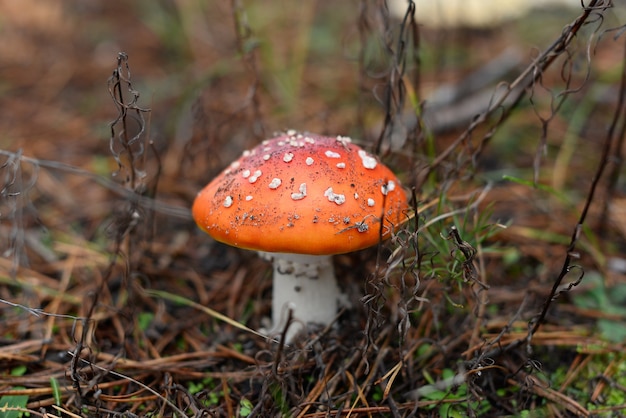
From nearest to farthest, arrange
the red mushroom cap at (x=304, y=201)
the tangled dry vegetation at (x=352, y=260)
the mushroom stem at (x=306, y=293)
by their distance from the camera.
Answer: the red mushroom cap at (x=304, y=201) → the tangled dry vegetation at (x=352, y=260) → the mushroom stem at (x=306, y=293)

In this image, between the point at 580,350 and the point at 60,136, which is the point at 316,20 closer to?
the point at 60,136

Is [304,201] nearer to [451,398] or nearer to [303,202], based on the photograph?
[303,202]

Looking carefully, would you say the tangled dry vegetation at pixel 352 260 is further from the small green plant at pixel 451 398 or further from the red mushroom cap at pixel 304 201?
the red mushroom cap at pixel 304 201

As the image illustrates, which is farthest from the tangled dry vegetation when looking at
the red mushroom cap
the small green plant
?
the red mushroom cap

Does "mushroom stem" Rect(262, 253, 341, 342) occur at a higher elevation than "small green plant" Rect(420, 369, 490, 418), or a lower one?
higher

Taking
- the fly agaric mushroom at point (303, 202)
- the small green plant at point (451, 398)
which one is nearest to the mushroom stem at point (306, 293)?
the fly agaric mushroom at point (303, 202)

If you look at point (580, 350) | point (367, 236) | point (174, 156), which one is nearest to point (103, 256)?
point (174, 156)

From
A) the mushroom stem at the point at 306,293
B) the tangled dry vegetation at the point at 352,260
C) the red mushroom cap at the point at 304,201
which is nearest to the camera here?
the red mushroom cap at the point at 304,201

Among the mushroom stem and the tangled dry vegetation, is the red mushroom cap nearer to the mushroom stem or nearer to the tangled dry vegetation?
the tangled dry vegetation

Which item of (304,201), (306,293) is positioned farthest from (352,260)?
(304,201)
